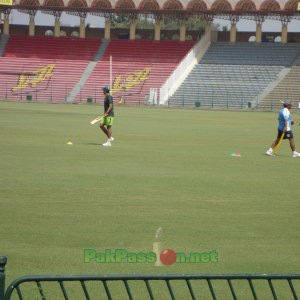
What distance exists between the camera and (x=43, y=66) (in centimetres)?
8912

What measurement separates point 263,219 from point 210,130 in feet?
94.1

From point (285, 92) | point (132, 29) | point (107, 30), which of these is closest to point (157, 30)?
point (132, 29)

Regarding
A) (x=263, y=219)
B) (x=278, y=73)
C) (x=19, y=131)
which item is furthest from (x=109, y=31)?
(x=263, y=219)

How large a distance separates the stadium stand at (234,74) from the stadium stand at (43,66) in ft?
35.0

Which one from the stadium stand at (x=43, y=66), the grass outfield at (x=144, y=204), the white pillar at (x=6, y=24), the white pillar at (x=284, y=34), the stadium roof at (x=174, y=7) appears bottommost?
the grass outfield at (x=144, y=204)

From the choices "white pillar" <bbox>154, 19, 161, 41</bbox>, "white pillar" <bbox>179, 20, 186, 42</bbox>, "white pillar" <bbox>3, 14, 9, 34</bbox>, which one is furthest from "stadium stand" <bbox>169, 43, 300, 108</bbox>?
Result: "white pillar" <bbox>3, 14, 9, 34</bbox>

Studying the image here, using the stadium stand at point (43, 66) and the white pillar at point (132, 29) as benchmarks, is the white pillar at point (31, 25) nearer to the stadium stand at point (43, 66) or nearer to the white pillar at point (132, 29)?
the stadium stand at point (43, 66)

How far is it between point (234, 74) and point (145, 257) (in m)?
70.5

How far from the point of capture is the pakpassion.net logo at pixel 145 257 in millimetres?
11820

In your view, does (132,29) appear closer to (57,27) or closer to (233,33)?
(57,27)

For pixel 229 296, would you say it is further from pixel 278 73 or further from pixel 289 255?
pixel 278 73

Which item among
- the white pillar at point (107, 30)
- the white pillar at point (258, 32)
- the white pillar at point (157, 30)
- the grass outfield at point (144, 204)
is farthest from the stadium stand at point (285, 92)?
the grass outfield at point (144, 204)

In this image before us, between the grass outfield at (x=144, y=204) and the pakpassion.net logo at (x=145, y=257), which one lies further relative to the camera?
the grass outfield at (x=144, y=204)

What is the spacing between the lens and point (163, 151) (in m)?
30.3
